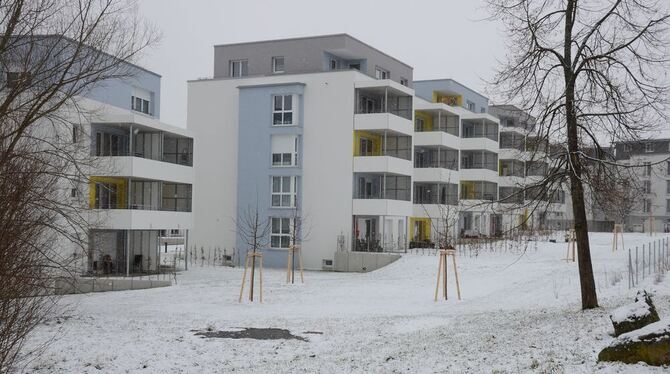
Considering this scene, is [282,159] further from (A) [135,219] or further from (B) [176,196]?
(A) [135,219]

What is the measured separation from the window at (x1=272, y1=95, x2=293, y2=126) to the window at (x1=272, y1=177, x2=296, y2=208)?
3774mm

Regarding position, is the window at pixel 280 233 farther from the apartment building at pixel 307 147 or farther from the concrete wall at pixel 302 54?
the concrete wall at pixel 302 54

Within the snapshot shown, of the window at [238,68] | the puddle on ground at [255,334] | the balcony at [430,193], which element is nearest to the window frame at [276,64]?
the window at [238,68]

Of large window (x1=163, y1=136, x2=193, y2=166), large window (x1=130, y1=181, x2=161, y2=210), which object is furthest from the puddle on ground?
large window (x1=163, y1=136, x2=193, y2=166)

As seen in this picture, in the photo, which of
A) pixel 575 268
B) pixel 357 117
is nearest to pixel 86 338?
pixel 575 268

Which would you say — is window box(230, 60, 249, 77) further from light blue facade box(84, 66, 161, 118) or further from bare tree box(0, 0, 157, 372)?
bare tree box(0, 0, 157, 372)

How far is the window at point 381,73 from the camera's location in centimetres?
5256

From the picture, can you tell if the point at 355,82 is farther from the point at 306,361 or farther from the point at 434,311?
the point at 306,361

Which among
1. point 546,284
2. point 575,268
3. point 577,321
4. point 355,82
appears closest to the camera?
point 577,321

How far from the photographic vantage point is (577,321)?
55.9 feet

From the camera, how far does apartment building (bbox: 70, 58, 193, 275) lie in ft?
121

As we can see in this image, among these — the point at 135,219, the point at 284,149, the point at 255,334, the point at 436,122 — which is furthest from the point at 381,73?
the point at 255,334

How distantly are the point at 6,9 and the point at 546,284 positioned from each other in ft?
72.5

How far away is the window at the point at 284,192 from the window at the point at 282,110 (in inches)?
149
